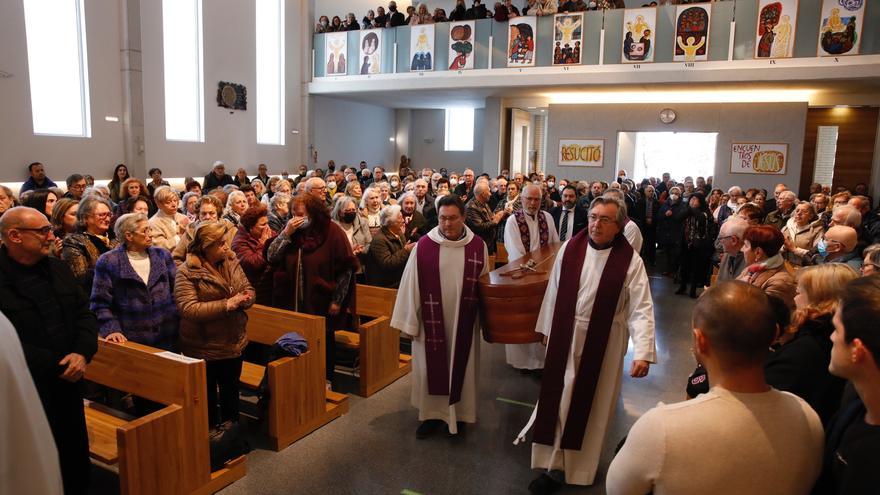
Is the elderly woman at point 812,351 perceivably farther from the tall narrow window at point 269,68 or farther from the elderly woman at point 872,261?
the tall narrow window at point 269,68

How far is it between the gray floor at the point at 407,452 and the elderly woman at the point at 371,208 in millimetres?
2354

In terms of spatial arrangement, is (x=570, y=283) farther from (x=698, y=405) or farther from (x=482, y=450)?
(x=698, y=405)

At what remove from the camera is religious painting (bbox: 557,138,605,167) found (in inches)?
657

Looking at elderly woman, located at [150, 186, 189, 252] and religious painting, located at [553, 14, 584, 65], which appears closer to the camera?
elderly woman, located at [150, 186, 189, 252]

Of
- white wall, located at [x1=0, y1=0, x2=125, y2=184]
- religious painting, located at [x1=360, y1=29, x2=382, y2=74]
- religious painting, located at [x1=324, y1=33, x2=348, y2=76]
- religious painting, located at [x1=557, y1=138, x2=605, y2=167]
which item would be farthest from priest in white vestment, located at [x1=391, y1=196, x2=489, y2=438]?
religious painting, located at [x1=324, y1=33, x2=348, y2=76]

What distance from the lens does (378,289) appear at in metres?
5.71

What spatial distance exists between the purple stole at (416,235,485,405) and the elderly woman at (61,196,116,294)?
2.39 metres

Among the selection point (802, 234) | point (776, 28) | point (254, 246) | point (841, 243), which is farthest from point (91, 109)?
point (776, 28)

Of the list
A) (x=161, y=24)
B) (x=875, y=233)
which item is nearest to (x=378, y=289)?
(x=875, y=233)

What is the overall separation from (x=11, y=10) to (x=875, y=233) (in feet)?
46.6

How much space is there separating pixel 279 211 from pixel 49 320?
3.42 metres

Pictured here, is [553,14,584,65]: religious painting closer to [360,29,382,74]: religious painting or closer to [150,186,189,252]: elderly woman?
[360,29,382,74]: religious painting

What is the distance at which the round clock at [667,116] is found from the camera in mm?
15820

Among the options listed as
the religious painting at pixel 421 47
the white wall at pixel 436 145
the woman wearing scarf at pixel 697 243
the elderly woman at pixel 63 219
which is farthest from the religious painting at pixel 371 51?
the elderly woman at pixel 63 219
